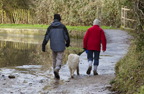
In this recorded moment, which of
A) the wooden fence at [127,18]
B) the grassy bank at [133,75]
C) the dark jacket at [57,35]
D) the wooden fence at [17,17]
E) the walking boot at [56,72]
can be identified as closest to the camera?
the grassy bank at [133,75]

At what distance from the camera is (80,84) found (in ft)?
30.0

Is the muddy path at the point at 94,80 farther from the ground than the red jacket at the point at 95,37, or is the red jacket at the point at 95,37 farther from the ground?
the red jacket at the point at 95,37

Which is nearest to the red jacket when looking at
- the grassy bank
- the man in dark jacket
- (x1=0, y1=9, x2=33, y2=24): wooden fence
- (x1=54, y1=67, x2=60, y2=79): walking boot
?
the man in dark jacket

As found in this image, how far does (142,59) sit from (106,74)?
3.61m

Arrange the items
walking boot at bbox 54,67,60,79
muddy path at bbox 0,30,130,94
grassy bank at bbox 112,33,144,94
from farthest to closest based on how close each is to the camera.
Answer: walking boot at bbox 54,67,60,79, muddy path at bbox 0,30,130,94, grassy bank at bbox 112,33,144,94

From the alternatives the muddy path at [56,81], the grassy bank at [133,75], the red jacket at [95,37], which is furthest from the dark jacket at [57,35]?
the grassy bank at [133,75]

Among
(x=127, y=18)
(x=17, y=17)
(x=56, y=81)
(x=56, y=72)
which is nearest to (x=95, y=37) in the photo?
(x=56, y=72)

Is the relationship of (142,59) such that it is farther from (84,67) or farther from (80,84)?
(84,67)

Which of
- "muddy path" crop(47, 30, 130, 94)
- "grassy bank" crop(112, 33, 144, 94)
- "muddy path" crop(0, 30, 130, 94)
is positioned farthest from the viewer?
"muddy path" crop(0, 30, 130, 94)

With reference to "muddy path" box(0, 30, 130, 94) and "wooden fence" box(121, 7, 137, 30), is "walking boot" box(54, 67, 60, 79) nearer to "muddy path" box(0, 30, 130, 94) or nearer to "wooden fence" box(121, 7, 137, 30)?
"muddy path" box(0, 30, 130, 94)

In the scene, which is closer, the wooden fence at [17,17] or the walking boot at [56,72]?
the walking boot at [56,72]

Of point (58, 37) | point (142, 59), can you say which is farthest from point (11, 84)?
point (142, 59)

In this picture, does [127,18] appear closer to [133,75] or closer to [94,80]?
[94,80]

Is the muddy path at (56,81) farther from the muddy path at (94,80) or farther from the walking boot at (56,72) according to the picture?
the walking boot at (56,72)
